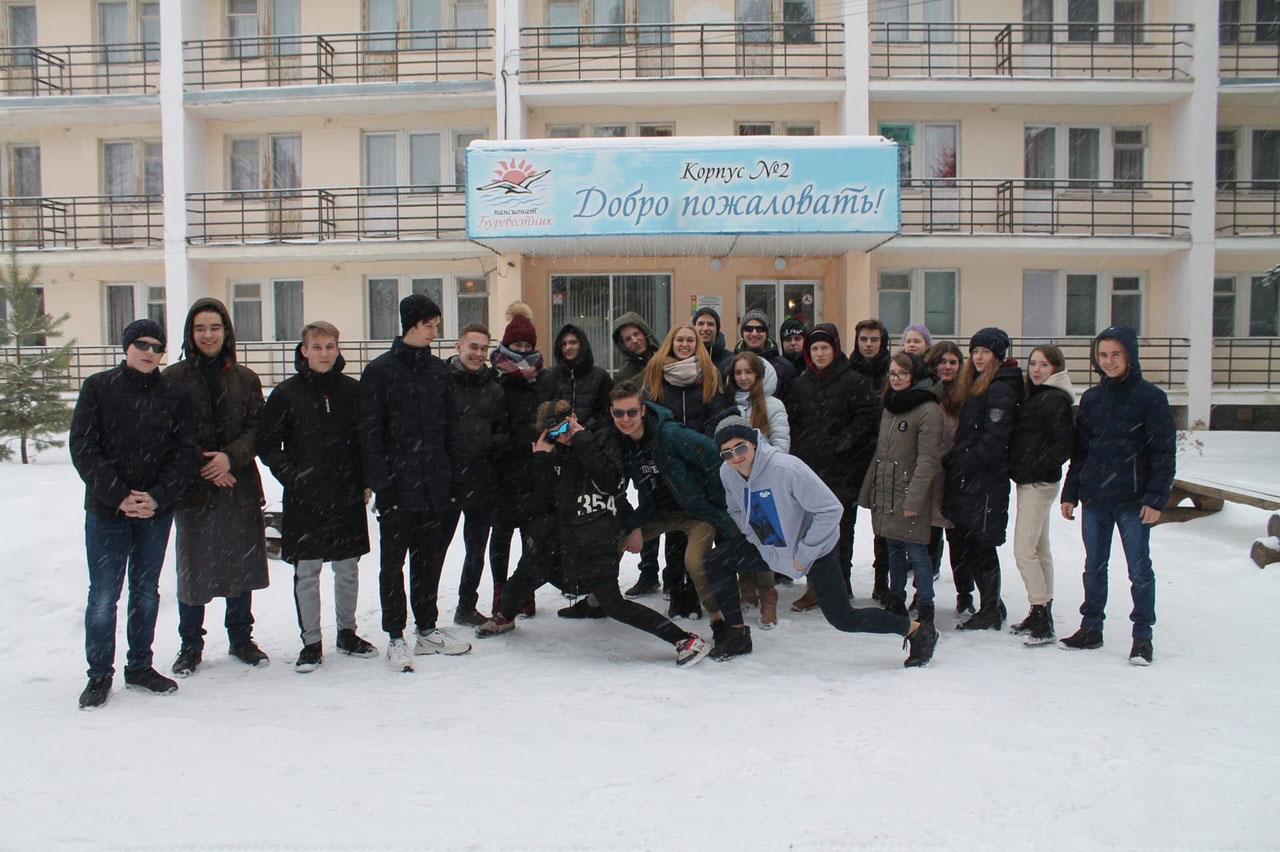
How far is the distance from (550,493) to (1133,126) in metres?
16.6

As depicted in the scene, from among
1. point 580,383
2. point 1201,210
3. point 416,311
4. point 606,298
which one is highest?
point 1201,210

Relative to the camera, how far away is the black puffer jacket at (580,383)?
5.52 metres

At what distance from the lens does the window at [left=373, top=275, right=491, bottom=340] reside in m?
17.3

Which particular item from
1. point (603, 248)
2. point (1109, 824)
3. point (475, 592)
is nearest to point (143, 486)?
point (475, 592)

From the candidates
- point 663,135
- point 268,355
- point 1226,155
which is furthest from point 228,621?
point 1226,155

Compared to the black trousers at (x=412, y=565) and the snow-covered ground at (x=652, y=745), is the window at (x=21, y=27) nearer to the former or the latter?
the snow-covered ground at (x=652, y=745)

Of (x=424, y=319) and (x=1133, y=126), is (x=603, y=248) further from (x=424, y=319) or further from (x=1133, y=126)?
(x=1133, y=126)

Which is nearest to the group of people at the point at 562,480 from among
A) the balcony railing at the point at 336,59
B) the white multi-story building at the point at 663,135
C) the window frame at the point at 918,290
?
the white multi-story building at the point at 663,135

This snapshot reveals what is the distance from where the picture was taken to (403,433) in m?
4.80

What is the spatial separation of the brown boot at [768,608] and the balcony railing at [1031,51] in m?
13.7

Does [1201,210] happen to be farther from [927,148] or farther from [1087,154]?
[927,148]

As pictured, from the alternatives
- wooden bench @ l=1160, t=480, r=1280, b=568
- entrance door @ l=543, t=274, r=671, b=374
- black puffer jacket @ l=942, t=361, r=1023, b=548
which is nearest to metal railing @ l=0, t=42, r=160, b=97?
entrance door @ l=543, t=274, r=671, b=374

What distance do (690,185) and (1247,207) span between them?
477 inches

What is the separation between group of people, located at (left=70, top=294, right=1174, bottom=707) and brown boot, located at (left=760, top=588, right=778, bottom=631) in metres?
0.01
